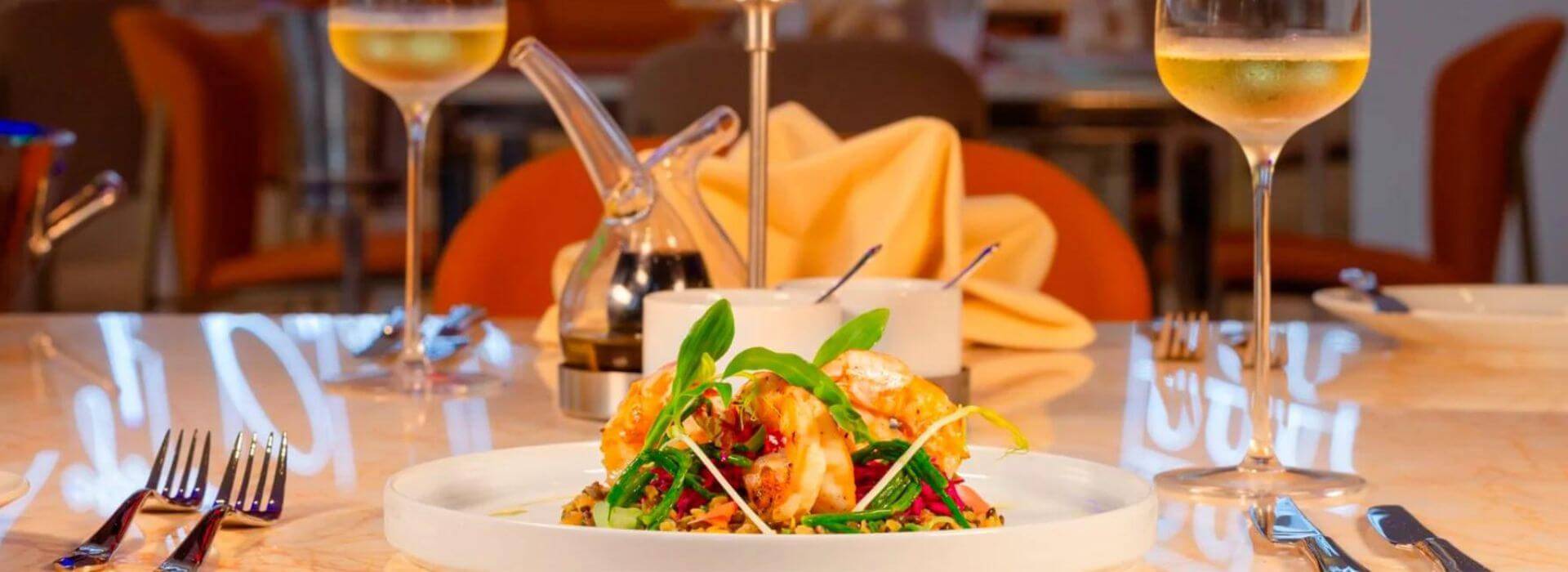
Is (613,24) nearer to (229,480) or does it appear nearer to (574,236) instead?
(574,236)

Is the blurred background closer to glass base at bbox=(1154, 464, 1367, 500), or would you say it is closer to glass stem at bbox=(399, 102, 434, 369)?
glass stem at bbox=(399, 102, 434, 369)

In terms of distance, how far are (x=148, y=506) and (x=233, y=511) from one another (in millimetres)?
65

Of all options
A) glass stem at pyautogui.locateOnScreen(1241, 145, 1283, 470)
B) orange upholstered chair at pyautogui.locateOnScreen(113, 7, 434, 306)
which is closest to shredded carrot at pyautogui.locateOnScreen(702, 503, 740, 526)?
glass stem at pyautogui.locateOnScreen(1241, 145, 1283, 470)

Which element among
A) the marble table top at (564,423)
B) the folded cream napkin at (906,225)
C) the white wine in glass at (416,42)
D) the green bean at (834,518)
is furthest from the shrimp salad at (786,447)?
the folded cream napkin at (906,225)

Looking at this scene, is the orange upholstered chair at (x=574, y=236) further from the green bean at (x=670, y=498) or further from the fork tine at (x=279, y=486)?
the green bean at (x=670, y=498)

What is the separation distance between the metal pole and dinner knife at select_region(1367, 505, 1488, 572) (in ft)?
1.55

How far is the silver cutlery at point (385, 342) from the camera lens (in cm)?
143

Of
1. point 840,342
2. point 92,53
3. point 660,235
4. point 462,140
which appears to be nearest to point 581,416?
point 660,235

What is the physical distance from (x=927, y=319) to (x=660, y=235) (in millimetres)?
189

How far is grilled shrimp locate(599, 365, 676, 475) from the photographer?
703mm

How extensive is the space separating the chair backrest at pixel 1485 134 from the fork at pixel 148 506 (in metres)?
3.20

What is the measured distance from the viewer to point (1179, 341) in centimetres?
145

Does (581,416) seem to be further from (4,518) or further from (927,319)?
(4,518)

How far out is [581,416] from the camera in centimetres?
114
